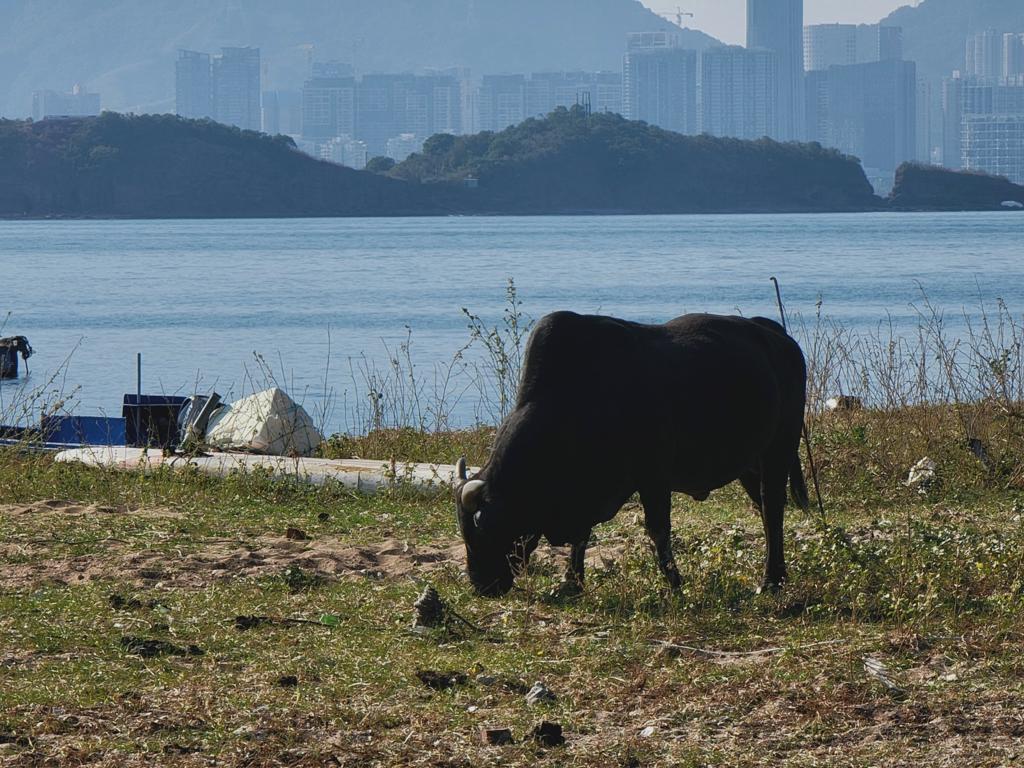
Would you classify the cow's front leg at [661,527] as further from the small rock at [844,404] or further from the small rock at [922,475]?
the small rock at [844,404]

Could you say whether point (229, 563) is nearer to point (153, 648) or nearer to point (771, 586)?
point (153, 648)

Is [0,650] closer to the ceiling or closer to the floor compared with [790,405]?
closer to the floor

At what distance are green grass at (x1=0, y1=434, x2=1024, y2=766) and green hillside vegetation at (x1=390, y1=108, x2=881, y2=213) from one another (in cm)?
14721

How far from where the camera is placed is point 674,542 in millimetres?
10695

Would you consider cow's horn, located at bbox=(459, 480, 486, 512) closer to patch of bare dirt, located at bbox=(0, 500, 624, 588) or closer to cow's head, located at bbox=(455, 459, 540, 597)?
cow's head, located at bbox=(455, 459, 540, 597)

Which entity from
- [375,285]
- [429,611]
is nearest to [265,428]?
[429,611]

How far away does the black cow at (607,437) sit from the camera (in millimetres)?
9195

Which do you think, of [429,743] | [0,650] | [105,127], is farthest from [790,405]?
[105,127]

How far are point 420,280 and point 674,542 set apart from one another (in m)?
66.0

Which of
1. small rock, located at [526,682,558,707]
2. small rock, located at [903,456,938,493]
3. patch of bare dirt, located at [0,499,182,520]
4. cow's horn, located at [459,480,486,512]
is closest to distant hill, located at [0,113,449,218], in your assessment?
patch of bare dirt, located at [0,499,182,520]

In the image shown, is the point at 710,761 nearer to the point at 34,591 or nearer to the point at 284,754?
the point at 284,754

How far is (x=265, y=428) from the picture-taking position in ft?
56.0

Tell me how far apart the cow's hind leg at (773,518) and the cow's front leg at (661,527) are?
0.64m

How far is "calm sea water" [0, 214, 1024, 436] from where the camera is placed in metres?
45.1
